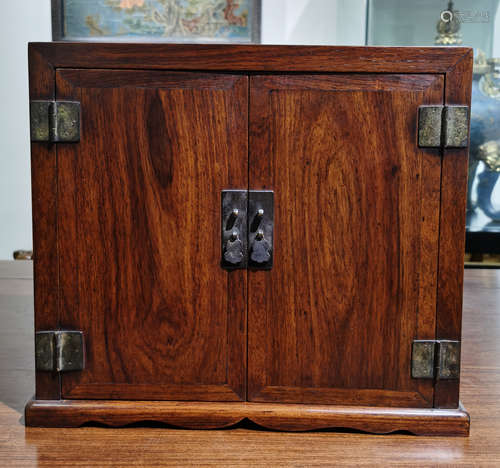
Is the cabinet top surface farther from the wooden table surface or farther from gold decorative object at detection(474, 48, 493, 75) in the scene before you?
gold decorative object at detection(474, 48, 493, 75)

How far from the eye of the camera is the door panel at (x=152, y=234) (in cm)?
94

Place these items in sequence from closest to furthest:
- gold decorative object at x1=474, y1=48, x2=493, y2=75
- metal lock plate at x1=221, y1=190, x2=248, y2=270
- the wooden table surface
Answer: the wooden table surface
metal lock plate at x1=221, y1=190, x2=248, y2=270
gold decorative object at x1=474, y1=48, x2=493, y2=75

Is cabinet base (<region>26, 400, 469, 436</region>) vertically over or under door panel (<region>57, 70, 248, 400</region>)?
under

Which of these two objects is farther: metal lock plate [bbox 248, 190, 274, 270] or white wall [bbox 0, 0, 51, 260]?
white wall [bbox 0, 0, 51, 260]

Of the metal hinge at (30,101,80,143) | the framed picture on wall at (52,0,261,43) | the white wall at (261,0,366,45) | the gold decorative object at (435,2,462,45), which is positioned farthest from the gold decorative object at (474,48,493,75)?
the metal hinge at (30,101,80,143)

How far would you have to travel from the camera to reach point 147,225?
0.96m

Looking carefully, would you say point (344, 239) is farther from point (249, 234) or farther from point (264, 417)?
point (264, 417)

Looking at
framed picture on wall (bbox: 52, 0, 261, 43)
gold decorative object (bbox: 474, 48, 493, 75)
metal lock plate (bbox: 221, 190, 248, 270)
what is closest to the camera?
metal lock plate (bbox: 221, 190, 248, 270)

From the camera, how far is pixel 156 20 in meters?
3.31

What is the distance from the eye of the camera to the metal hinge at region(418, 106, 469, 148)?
93 cm

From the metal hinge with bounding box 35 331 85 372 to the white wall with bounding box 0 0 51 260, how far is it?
262 cm

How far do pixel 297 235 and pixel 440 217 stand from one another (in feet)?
0.71

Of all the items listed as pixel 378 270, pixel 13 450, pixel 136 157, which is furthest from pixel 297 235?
pixel 13 450

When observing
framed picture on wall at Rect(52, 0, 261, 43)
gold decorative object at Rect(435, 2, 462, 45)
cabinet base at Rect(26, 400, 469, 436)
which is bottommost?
cabinet base at Rect(26, 400, 469, 436)
